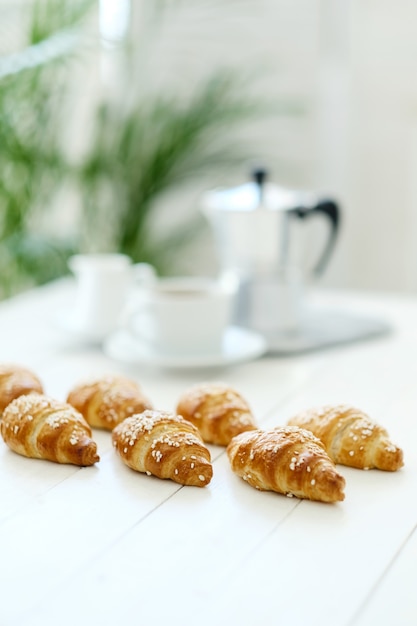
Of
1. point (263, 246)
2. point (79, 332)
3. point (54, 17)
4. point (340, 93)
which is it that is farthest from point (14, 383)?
point (340, 93)

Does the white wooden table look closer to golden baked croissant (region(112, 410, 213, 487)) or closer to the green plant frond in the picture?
golden baked croissant (region(112, 410, 213, 487))

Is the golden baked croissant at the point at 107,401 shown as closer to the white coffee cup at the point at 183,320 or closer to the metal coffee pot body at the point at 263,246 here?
the white coffee cup at the point at 183,320

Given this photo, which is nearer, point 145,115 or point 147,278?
point 147,278

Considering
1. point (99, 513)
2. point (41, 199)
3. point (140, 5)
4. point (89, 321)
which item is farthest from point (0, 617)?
point (140, 5)

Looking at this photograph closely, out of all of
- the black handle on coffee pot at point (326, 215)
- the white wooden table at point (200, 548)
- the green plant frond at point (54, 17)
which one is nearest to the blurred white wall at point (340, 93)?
the green plant frond at point (54, 17)

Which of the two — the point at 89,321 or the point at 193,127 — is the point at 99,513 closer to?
the point at 89,321
